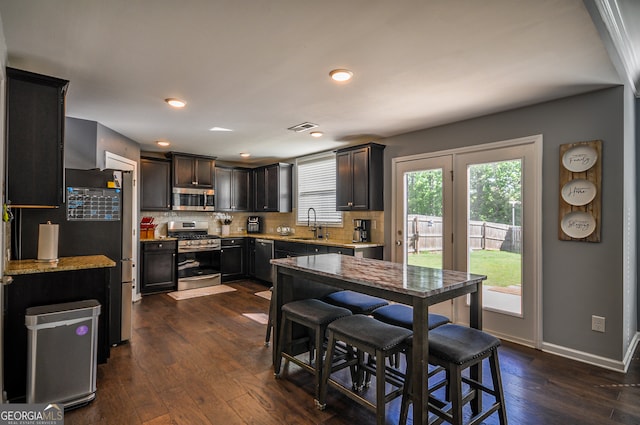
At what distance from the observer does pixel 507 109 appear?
3445 mm

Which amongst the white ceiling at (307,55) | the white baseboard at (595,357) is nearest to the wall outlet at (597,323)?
the white baseboard at (595,357)

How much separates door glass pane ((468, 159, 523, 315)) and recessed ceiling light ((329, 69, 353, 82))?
6.45 ft

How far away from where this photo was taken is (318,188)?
238 inches

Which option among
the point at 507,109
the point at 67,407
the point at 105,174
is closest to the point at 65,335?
the point at 67,407

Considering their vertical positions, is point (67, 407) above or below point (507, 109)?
below

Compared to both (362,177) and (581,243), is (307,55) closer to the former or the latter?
(362,177)

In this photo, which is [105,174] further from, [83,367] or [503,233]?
[503,233]

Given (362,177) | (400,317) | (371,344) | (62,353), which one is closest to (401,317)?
(400,317)

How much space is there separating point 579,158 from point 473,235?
122cm

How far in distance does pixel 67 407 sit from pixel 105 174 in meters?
1.94

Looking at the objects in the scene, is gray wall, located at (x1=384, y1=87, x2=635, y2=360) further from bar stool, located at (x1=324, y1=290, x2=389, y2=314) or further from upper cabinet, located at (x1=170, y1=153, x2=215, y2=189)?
upper cabinet, located at (x1=170, y1=153, x2=215, y2=189)

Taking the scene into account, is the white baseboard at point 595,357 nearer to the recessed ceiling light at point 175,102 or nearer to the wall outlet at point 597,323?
the wall outlet at point 597,323

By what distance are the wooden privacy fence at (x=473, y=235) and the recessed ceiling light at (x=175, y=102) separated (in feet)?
9.89

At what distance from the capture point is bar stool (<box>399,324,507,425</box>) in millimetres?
1756
